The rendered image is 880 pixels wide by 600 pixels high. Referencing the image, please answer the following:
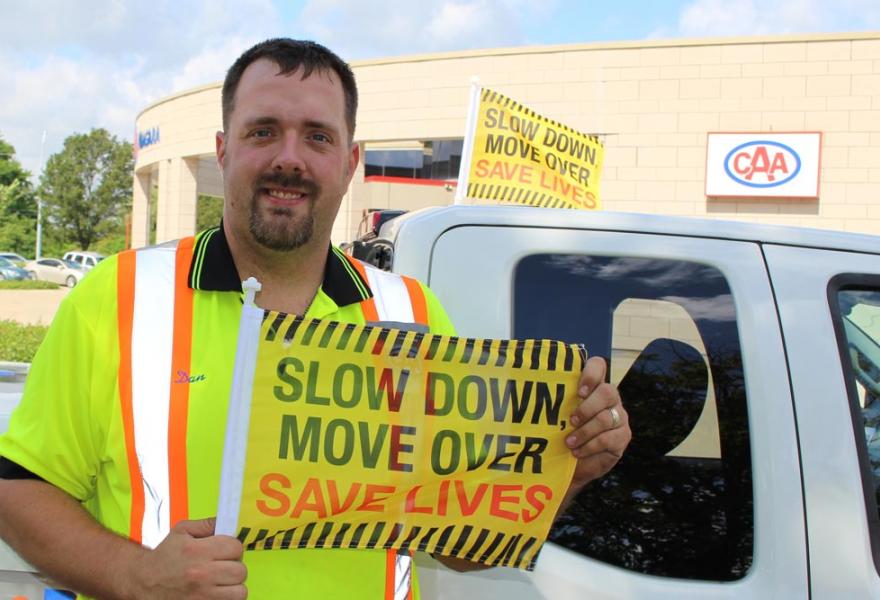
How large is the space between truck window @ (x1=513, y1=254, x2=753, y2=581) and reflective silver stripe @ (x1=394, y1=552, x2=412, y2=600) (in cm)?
37

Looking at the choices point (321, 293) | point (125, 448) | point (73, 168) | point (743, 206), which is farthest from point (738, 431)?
point (73, 168)

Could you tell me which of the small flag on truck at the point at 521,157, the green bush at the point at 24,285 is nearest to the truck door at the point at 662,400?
the small flag on truck at the point at 521,157

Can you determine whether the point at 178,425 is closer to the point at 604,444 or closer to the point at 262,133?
the point at 262,133

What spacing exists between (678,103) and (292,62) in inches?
601

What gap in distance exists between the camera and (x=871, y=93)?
14641mm

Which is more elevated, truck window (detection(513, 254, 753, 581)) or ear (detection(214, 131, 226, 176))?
ear (detection(214, 131, 226, 176))

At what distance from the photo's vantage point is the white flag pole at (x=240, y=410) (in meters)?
1.31

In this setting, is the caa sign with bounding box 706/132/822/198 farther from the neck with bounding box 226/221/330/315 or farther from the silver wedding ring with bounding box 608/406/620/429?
the silver wedding ring with bounding box 608/406/620/429

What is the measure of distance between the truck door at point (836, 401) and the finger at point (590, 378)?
23.4 inches

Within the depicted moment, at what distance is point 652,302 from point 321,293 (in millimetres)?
822

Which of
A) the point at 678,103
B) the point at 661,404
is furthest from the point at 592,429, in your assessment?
the point at 678,103

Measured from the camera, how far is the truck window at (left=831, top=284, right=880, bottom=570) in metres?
1.82

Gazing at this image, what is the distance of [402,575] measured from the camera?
1.68m

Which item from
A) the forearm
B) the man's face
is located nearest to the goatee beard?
the man's face
